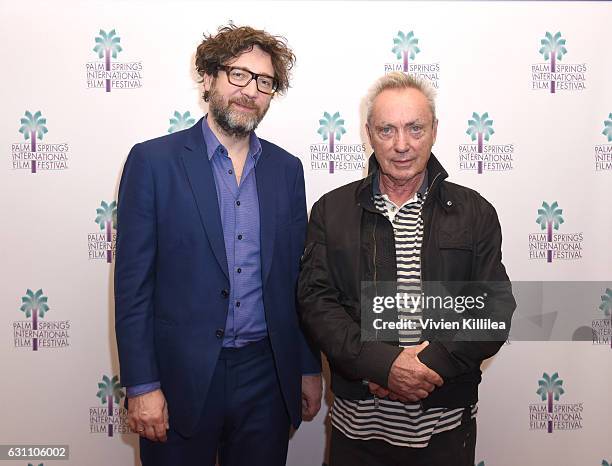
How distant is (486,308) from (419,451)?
48cm

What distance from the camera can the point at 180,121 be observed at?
247cm

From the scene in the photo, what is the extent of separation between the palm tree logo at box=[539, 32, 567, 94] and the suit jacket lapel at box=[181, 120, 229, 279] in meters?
1.65

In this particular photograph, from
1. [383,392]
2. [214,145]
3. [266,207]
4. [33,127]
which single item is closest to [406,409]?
[383,392]

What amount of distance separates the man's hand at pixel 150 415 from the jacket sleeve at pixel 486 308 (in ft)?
2.67

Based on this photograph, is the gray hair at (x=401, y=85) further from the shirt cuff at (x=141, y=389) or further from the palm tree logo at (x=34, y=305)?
the palm tree logo at (x=34, y=305)

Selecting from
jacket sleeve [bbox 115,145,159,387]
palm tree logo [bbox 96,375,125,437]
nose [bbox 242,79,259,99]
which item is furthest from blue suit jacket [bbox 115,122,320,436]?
palm tree logo [bbox 96,375,125,437]

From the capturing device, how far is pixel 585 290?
2561 mm

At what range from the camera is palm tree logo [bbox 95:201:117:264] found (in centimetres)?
248

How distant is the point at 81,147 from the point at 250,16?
37.3 inches

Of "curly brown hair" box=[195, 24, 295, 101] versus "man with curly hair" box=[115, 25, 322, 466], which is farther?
"curly brown hair" box=[195, 24, 295, 101]

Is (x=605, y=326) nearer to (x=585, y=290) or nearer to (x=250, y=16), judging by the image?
(x=585, y=290)

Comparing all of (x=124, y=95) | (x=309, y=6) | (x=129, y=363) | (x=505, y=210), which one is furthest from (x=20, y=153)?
(x=505, y=210)

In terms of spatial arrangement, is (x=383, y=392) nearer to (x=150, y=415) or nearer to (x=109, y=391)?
(x=150, y=415)

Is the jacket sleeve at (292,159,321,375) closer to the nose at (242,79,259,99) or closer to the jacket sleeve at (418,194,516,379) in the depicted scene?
the nose at (242,79,259,99)
